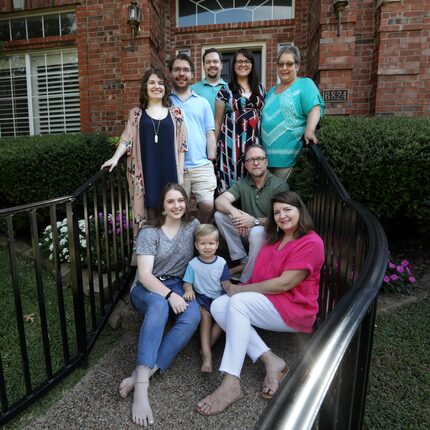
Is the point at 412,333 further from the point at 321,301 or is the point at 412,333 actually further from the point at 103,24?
the point at 103,24

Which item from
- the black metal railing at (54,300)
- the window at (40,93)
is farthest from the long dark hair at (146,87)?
the window at (40,93)

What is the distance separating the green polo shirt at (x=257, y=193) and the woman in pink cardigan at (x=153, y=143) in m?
0.46

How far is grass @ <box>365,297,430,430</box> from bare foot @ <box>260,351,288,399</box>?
500 millimetres

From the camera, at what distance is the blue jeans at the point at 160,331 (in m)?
2.11

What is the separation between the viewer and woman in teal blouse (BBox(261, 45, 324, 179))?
2.88 meters

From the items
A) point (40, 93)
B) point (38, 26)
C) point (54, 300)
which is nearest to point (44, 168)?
point (54, 300)

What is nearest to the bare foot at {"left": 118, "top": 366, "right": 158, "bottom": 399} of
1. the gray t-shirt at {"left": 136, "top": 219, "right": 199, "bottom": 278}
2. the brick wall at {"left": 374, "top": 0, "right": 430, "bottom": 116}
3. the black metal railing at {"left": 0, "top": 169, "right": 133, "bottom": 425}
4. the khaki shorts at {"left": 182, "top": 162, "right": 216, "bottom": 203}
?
the black metal railing at {"left": 0, "top": 169, "right": 133, "bottom": 425}

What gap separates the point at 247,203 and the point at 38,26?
19.5 ft

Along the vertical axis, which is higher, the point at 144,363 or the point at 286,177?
the point at 286,177

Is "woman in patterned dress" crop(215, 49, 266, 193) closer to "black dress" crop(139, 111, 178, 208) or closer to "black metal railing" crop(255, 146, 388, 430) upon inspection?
"black dress" crop(139, 111, 178, 208)

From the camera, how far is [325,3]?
16.7 feet

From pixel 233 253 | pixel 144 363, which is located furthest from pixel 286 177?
pixel 144 363

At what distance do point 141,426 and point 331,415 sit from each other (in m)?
1.31

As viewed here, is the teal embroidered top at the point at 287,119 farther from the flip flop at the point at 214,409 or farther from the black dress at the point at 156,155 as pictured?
the flip flop at the point at 214,409
